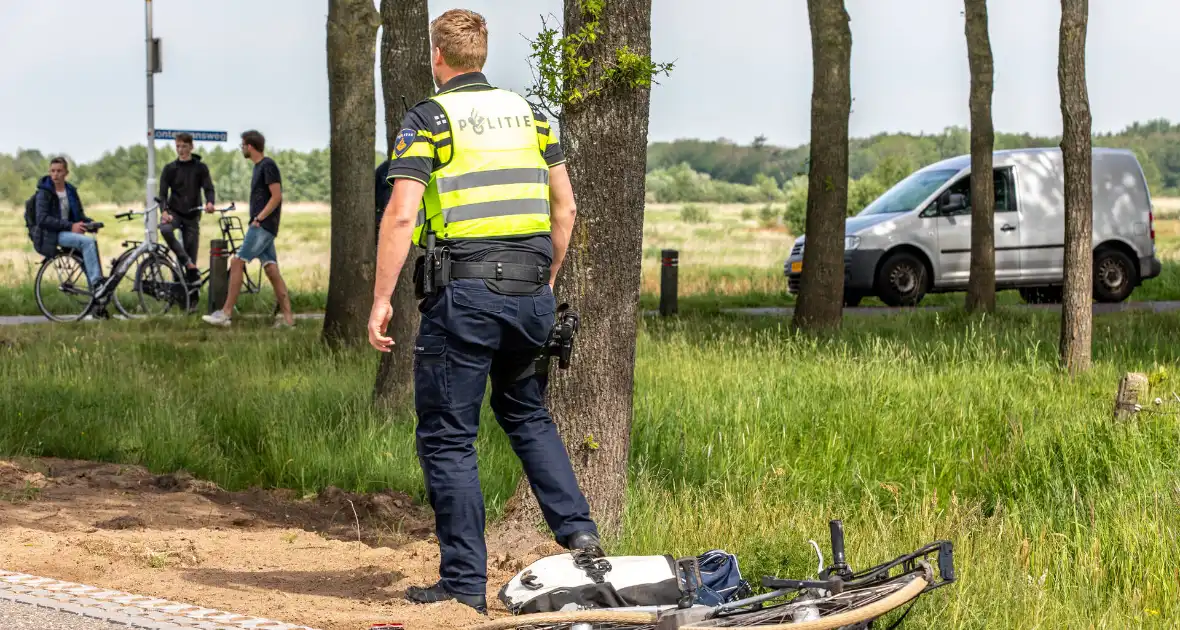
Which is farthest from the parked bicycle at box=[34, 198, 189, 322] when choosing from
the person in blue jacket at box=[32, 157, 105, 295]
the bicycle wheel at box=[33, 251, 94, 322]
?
the person in blue jacket at box=[32, 157, 105, 295]

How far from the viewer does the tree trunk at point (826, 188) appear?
14.9 metres

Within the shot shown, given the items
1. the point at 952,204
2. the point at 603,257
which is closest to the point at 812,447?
the point at 603,257

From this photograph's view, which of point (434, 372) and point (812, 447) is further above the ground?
point (434, 372)

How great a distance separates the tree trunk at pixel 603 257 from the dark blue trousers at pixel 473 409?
2.85 ft

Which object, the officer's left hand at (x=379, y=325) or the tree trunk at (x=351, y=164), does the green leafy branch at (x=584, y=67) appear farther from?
the tree trunk at (x=351, y=164)

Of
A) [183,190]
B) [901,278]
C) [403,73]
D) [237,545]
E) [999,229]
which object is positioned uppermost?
[403,73]

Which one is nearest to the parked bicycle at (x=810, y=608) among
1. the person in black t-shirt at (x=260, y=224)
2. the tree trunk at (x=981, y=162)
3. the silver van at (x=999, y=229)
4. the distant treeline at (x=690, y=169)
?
the person in black t-shirt at (x=260, y=224)

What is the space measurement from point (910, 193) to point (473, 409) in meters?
17.0

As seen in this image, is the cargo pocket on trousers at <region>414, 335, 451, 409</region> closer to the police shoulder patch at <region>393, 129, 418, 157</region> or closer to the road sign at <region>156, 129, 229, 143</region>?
the police shoulder patch at <region>393, 129, 418, 157</region>

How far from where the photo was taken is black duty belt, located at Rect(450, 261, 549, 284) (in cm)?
524

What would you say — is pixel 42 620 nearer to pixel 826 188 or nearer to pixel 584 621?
pixel 584 621

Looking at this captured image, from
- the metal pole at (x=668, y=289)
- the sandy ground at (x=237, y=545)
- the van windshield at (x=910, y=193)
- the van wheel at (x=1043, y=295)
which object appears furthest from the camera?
Result: the van wheel at (x=1043, y=295)

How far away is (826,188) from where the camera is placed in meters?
15.0

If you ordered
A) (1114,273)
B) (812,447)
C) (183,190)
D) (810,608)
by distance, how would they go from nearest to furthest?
(810,608) < (812,447) < (183,190) < (1114,273)
